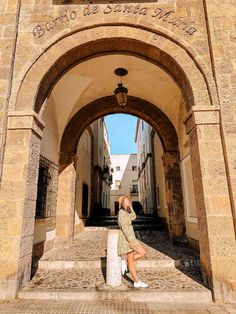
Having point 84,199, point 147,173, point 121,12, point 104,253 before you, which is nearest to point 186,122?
point 121,12

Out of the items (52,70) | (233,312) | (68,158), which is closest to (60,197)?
(68,158)

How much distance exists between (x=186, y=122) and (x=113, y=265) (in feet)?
9.46

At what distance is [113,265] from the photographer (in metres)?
3.36

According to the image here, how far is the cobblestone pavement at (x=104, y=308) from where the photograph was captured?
106 inches

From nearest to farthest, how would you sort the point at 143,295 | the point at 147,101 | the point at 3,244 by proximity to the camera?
the point at 143,295
the point at 3,244
the point at 147,101

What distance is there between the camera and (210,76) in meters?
3.74

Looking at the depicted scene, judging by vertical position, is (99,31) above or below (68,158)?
above

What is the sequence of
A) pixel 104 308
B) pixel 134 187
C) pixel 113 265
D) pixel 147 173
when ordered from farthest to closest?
pixel 134 187
pixel 147 173
pixel 113 265
pixel 104 308

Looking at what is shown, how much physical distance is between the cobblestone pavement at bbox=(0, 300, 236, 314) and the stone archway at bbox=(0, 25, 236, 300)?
0.85ft

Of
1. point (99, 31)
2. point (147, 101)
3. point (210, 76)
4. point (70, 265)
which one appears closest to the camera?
point (210, 76)

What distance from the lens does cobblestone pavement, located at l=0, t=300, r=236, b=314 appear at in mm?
2686

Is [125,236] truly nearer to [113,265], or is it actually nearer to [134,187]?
[113,265]

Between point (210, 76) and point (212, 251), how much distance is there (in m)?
2.93

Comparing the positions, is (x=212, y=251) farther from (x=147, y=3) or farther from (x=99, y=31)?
(x=147, y=3)
